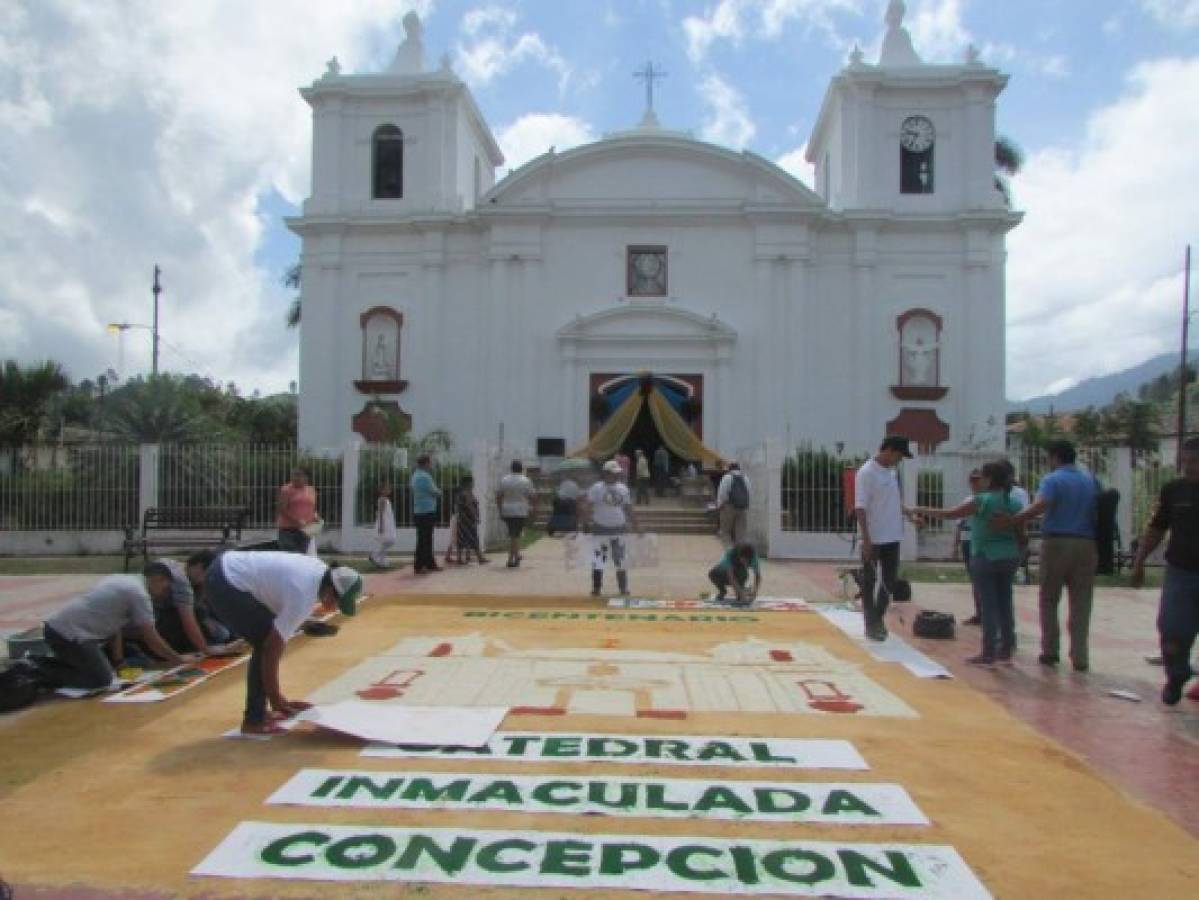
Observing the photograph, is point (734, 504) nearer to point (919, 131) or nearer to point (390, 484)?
point (390, 484)

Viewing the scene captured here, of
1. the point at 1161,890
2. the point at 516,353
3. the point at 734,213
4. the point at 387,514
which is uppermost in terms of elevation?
the point at 734,213

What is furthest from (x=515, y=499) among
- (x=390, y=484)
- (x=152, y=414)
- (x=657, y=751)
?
(x=152, y=414)

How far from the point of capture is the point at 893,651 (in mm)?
8750

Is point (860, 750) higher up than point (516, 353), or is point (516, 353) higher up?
point (516, 353)

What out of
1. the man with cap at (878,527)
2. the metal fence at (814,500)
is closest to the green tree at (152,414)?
the metal fence at (814,500)

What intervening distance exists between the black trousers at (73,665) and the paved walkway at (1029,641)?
343cm

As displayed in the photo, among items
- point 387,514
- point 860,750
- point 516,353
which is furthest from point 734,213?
point 860,750

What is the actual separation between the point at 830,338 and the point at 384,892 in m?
26.1

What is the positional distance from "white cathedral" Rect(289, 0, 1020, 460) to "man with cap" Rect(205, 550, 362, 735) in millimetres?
21421

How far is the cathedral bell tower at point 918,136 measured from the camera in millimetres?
28812

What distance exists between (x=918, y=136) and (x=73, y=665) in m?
27.2

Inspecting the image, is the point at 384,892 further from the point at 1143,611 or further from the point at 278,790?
the point at 1143,611

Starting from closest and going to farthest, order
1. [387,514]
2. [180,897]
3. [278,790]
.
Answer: [180,897] → [278,790] → [387,514]

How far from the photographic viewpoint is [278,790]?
488cm
